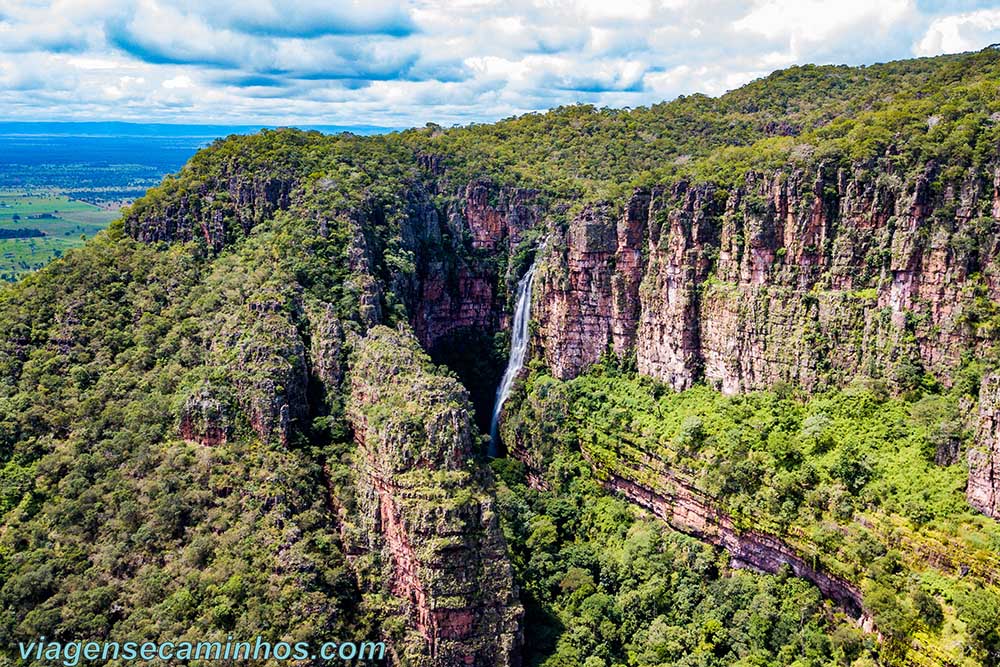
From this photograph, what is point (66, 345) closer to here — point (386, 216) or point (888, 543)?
point (386, 216)

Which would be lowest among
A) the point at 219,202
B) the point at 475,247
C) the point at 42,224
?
the point at 42,224

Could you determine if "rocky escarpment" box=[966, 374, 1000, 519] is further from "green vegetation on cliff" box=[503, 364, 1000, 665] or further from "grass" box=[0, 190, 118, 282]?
"grass" box=[0, 190, 118, 282]

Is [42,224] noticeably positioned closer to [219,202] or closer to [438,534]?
[219,202]

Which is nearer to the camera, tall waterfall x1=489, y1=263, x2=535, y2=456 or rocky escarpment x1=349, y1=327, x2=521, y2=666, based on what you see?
rocky escarpment x1=349, y1=327, x2=521, y2=666

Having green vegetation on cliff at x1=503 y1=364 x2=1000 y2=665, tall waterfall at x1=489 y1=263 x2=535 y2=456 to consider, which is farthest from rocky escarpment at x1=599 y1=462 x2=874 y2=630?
tall waterfall at x1=489 y1=263 x2=535 y2=456

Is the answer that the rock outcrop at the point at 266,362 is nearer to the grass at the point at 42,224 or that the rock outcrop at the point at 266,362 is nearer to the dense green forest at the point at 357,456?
the dense green forest at the point at 357,456

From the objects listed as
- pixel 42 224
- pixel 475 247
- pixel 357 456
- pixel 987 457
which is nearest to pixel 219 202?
pixel 475 247

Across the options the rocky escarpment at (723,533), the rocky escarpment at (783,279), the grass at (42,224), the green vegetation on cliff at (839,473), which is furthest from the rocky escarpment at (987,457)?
the grass at (42,224)
